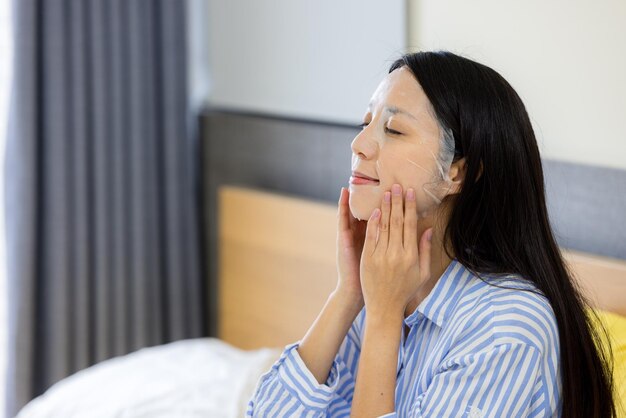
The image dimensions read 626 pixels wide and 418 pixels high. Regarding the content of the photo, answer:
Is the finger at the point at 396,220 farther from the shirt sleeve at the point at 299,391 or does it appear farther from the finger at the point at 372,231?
the shirt sleeve at the point at 299,391

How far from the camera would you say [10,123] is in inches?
105

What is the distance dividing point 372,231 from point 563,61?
74 centimetres

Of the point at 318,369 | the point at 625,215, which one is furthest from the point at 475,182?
the point at 625,215

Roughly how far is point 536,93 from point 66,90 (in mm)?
1517

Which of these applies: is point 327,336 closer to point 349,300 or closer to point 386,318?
point 349,300

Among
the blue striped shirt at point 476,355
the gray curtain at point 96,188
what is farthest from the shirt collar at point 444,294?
the gray curtain at point 96,188

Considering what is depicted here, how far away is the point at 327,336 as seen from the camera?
60.8 inches

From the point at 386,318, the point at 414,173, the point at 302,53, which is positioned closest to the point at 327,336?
the point at 386,318

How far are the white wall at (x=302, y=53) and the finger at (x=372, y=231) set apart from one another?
0.95 meters

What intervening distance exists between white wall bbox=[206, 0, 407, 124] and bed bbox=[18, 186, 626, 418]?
30cm

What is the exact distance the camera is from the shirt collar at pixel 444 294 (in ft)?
4.59

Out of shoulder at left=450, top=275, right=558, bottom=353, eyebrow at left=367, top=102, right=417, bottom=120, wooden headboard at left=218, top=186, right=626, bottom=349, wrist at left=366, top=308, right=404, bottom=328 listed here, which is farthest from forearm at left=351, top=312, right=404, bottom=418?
wooden headboard at left=218, top=186, right=626, bottom=349

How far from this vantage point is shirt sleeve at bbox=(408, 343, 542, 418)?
123 cm

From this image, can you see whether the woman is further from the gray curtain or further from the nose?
the gray curtain
